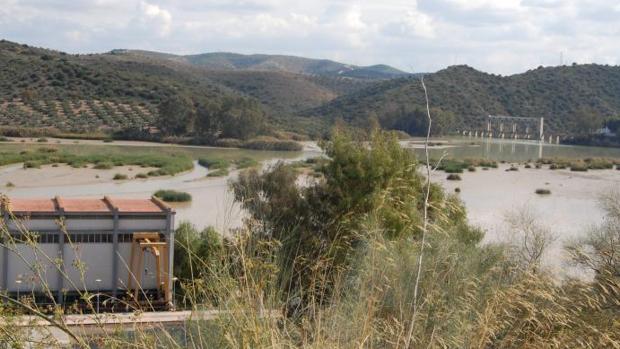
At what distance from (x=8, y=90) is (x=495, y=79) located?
5871 cm

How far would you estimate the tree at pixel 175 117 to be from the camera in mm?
65375

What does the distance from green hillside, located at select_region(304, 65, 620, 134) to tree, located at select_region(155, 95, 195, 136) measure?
19842mm

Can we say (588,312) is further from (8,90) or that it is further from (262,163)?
(8,90)

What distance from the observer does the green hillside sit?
84.8 m

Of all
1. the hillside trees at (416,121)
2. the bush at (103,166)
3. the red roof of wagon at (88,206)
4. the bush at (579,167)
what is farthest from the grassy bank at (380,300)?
the hillside trees at (416,121)

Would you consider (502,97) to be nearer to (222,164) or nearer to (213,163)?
(213,163)

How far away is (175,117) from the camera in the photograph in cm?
6575

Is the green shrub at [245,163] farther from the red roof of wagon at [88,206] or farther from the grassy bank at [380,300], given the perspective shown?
the grassy bank at [380,300]

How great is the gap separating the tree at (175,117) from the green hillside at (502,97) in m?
19.8

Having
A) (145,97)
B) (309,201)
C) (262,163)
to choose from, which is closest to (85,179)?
(262,163)

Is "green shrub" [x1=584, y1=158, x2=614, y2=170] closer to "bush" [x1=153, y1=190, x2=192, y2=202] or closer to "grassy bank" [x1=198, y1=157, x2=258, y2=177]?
"grassy bank" [x1=198, y1=157, x2=258, y2=177]

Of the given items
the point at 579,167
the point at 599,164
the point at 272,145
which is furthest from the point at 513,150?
the point at 272,145

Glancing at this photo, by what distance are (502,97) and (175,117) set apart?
143ft

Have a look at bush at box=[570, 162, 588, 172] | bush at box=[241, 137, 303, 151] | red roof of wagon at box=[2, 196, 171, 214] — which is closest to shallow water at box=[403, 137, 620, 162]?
bush at box=[570, 162, 588, 172]
